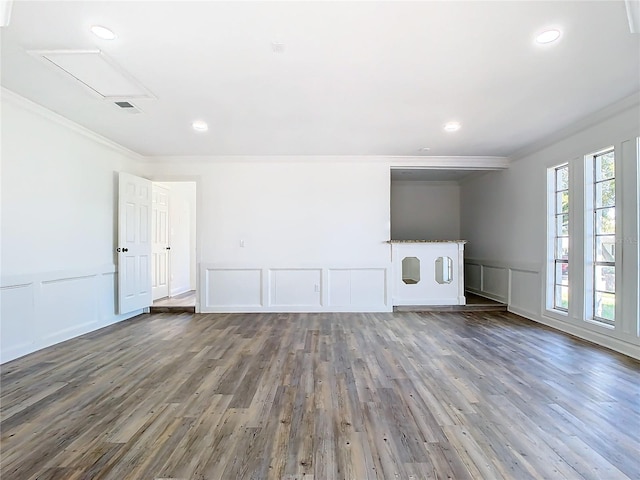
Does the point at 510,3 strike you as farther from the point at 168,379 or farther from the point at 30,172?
the point at 30,172

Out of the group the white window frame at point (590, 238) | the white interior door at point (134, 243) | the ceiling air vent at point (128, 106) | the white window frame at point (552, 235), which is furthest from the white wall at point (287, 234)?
the white window frame at point (590, 238)

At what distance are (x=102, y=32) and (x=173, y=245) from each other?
5261 mm

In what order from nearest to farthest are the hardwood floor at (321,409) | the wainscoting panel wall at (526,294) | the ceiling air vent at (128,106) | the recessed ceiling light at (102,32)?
the hardwood floor at (321,409)
the recessed ceiling light at (102,32)
the ceiling air vent at (128,106)
the wainscoting panel wall at (526,294)

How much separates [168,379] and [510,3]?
3.54 metres

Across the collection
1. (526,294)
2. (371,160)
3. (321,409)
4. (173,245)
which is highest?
(371,160)

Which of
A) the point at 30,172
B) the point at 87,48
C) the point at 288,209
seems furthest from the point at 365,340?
the point at 30,172

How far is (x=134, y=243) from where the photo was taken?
5.06 meters

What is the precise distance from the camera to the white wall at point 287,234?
217 inches

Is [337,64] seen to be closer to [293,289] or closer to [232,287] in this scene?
[293,289]

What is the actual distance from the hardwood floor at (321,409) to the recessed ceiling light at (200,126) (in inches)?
99.2

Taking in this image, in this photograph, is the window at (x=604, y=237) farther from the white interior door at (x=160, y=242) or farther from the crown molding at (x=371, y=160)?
the white interior door at (x=160, y=242)

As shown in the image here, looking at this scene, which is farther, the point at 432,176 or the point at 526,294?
the point at 432,176

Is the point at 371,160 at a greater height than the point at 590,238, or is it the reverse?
the point at 371,160

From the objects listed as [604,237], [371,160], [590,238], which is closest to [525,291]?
[590,238]
